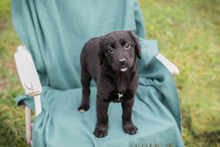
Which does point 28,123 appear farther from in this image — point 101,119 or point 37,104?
point 101,119

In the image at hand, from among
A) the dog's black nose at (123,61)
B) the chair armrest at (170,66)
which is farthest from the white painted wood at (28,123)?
the chair armrest at (170,66)

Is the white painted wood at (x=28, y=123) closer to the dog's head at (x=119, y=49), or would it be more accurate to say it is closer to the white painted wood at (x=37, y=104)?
the white painted wood at (x=37, y=104)

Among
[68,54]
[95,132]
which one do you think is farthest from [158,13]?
[95,132]

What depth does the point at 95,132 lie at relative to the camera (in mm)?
2383

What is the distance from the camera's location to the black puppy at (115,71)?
6.59 ft

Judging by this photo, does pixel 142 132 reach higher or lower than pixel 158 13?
lower

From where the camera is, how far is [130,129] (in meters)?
2.38

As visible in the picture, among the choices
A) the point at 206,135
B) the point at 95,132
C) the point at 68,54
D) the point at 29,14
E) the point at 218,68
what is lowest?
the point at 206,135

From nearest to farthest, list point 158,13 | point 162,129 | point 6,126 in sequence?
1. point 162,129
2. point 6,126
3. point 158,13

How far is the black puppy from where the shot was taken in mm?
2010

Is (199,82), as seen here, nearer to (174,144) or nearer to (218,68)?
(218,68)

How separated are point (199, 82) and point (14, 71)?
4462 mm

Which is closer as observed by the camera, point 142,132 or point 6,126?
point 142,132

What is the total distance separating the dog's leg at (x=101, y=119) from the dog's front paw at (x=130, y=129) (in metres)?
0.24
